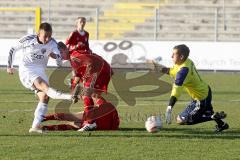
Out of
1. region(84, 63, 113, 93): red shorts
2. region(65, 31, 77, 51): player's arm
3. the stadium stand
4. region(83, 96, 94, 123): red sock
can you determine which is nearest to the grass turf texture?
region(83, 96, 94, 123): red sock

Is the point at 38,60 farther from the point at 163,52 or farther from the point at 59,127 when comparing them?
the point at 163,52

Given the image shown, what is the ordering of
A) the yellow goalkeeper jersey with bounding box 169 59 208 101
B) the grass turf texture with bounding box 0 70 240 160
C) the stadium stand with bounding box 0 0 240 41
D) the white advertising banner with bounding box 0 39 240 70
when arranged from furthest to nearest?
the stadium stand with bounding box 0 0 240 41 < the white advertising banner with bounding box 0 39 240 70 < the yellow goalkeeper jersey with bounding box 169 59 208 101 < the grass turf texture with bounding box 0 70 240 160

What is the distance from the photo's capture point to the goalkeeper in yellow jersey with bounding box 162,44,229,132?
442 inches

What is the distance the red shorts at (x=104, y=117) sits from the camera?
11781 millimetres

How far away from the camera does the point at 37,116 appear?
11156 mm

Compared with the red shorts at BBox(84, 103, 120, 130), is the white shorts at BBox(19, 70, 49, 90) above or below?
above

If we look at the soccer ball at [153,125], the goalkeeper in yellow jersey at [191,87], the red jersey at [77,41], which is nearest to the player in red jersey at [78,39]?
the red jersey at [77,41]

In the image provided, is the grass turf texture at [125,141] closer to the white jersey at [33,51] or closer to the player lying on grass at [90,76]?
the player lying on grass at [90,76]

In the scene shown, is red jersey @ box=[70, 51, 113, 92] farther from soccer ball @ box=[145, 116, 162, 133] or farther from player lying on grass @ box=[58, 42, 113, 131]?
soccer ball @ box=[145, 116, 162, 133]

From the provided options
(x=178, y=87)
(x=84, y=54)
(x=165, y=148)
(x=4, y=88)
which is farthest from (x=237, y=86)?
(x=165, y=148)

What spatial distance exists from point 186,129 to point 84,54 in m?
2.90

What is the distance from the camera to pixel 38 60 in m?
11.5

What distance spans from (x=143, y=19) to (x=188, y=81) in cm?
2429

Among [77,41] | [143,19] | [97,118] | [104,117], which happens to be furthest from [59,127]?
[143,19]
